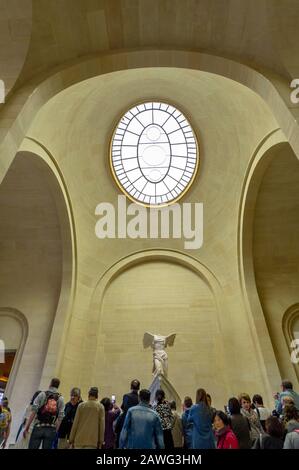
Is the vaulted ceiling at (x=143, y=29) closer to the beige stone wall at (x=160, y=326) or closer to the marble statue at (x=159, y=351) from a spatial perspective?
the marble statue at (x=159, y=351)

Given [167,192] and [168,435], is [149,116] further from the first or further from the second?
[168,435]

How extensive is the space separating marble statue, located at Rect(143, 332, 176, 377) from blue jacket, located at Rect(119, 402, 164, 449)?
6966mm

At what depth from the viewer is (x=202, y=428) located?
4129mm

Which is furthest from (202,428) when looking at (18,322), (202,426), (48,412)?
(18,322)

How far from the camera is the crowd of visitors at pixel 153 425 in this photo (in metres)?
3.42

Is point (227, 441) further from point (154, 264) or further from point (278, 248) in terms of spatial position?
point (154, 264)

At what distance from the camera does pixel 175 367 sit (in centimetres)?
1189

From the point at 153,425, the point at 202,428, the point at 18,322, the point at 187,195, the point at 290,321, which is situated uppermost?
the point at 187,195

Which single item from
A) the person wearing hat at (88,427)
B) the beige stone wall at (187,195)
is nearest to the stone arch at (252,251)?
the beige stone wall at (187,195)

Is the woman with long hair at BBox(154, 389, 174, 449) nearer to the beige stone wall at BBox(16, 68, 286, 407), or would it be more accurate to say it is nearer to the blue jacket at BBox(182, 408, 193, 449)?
the blue jacket at BBox(182, 408, 193, 449)

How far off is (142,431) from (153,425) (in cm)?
12

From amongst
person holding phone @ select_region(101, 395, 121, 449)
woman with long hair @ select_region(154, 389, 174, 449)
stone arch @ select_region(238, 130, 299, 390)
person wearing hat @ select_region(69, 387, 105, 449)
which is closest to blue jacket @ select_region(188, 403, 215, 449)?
woman with long hair @ select_region(154, 389, 174, 449)

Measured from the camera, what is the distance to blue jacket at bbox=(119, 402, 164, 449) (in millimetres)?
3391
